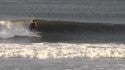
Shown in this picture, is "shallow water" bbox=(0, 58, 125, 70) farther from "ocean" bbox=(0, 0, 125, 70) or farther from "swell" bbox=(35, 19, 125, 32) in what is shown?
"swell" bbox=(35, 19, 125, 32)

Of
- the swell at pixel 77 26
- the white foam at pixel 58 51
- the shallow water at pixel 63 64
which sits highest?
the shallow water at pixel 63 64

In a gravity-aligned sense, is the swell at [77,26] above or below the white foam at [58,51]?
below

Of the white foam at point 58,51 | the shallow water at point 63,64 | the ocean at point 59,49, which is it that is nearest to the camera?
the shallow water at point 63,64

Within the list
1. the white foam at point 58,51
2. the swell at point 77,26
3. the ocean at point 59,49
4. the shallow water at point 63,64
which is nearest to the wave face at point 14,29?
the ocean at point 59,49

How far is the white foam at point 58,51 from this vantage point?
2045 cm

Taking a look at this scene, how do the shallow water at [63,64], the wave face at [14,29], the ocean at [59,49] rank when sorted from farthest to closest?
the wave face at [14,29] < the ocean at [59,49] < the shallow water at [63,64]

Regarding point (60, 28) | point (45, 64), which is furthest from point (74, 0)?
point (45, 64)

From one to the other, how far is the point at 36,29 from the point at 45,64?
12.5 m

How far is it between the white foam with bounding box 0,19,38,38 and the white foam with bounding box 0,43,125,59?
6.66 metres

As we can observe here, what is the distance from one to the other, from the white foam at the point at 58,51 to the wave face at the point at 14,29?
6.66 meters

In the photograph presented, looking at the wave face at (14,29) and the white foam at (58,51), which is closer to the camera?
the white foam at (58,51)

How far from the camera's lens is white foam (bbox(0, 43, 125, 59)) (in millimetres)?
20453

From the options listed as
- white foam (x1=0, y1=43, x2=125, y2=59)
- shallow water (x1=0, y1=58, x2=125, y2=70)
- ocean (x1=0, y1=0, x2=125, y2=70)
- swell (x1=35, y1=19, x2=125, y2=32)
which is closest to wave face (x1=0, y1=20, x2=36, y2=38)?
ocean (x1=0, y1=0, x2=125, y2=70)

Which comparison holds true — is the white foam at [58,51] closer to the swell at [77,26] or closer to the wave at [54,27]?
the wave at [54,27]
